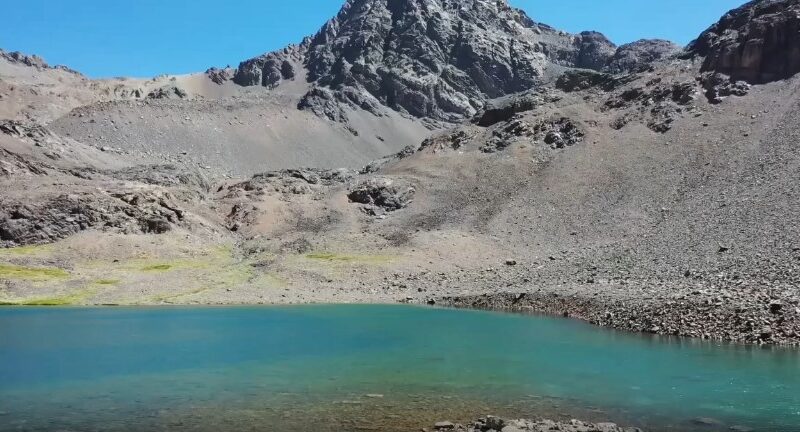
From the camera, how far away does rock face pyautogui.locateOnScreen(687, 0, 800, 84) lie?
95.6 metres

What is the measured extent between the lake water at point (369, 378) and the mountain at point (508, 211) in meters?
7.16

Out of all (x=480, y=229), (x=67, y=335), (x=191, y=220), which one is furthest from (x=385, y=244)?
(x=67, y=335)

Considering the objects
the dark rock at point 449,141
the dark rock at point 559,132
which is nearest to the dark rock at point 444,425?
the dark rock at point 559,132

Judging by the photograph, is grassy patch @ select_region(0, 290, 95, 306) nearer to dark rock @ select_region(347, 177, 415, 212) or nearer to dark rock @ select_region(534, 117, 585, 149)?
dark rock @ select_region(347, 177, 415, 212)

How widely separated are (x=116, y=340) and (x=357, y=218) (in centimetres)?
5687

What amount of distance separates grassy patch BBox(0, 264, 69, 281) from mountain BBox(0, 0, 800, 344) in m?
0.31

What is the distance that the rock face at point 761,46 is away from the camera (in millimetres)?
95625

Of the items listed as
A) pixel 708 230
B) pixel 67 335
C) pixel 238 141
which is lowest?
pixel 67 335

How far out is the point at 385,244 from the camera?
76625 mm

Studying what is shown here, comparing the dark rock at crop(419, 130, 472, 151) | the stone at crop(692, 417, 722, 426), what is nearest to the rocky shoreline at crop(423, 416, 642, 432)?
the stone at crop(692, 417, 722, 426)

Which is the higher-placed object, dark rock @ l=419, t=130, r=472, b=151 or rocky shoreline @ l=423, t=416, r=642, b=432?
dark rock @ l=419, t=130, r=472, b=151

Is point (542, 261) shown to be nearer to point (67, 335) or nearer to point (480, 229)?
point (480, 229)

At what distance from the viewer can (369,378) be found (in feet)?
75.4

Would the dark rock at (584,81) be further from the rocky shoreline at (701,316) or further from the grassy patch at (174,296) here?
the grassy patch at (174,296)
